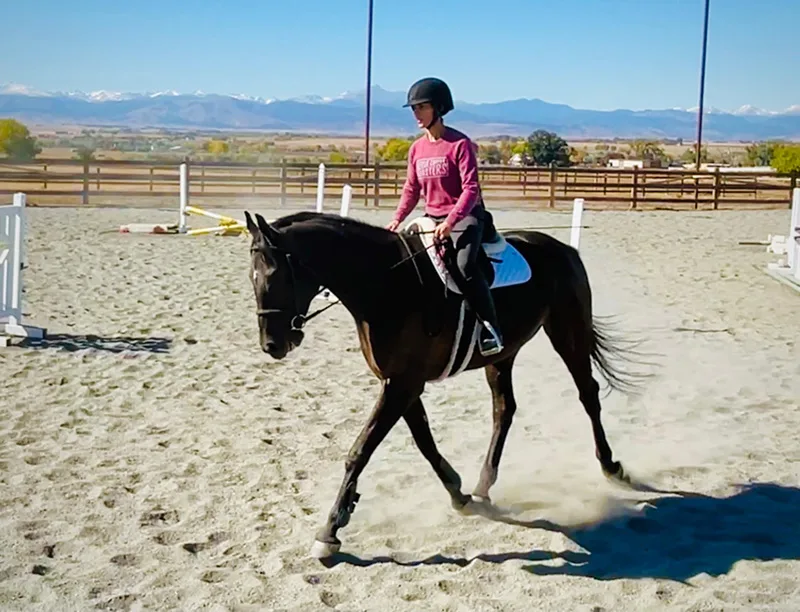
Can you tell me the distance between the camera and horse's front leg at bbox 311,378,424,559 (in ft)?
14.3

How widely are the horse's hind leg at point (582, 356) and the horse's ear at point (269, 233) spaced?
1937 millimetres

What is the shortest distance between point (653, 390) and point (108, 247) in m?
10.9

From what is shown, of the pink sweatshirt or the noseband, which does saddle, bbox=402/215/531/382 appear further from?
the noseband

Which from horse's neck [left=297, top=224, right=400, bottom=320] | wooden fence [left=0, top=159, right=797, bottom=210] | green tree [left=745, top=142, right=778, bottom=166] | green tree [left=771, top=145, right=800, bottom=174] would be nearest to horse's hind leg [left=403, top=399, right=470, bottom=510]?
horse's neck [left=297, top=224, right=400, bottom=320]

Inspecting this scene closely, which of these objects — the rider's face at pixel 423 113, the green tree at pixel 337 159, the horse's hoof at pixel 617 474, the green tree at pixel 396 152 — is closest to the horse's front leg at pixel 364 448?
the rider's face at pixel 423 113

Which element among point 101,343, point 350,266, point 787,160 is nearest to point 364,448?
point 350,266

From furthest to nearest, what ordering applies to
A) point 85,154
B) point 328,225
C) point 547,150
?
1. point 547,150
2. point 85,154
3. point 328,225

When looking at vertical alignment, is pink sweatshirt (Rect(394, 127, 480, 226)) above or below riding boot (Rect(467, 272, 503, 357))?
above

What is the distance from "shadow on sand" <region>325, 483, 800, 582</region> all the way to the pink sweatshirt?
160 cm

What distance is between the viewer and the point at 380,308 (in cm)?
448

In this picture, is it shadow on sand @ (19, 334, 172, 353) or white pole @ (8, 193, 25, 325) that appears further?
white pole @ (8, 193, 25, 325)

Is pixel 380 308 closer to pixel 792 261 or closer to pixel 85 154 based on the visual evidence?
pixel 792 261

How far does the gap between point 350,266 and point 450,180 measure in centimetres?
66

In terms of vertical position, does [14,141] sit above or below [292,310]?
above
